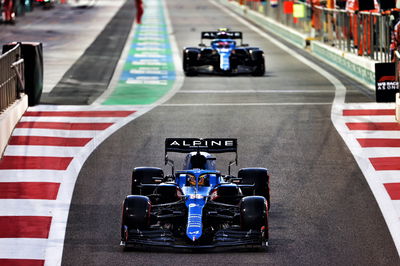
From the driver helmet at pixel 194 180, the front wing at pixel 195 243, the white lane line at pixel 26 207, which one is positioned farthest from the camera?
the white lane line at pixel 26 207

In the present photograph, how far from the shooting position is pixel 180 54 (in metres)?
38.8

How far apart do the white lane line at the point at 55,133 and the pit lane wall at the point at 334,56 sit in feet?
28.8

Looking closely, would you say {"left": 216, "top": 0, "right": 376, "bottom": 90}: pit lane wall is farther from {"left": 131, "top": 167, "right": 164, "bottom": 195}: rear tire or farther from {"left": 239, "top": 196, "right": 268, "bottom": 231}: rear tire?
{"left": 239, "top": 196, "right": 268, "bottom": 231}: rear tire

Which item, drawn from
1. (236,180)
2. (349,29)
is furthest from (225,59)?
(236,180)

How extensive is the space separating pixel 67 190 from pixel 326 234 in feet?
13.1

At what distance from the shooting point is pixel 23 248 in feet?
38.8

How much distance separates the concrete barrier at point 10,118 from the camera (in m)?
17.9

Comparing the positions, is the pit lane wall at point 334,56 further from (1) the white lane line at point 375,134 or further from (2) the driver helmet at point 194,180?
(2) the driver helmet at point 194,180

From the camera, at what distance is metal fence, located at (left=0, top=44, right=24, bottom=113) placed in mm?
18922

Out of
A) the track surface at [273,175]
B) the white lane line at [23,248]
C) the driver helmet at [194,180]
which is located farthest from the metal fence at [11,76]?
the driver helmet at [194,180]

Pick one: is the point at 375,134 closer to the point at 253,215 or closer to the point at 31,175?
the point at 31,175

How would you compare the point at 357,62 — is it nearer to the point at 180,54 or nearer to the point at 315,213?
the point at 180,54

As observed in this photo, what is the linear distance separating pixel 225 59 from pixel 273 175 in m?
14.5

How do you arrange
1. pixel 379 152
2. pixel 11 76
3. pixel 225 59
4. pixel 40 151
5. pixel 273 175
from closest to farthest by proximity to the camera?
pixel 273 175
pixel 379 152
pixel 40 151
pixel 11 76
pixel 225 59
